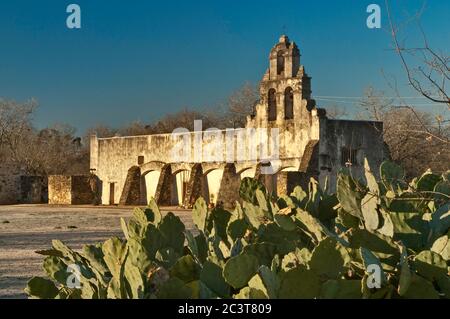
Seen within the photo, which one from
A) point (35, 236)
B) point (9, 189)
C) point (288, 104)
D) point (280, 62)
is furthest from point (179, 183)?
point (35, 236)

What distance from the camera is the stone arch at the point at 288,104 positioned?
23641 mm

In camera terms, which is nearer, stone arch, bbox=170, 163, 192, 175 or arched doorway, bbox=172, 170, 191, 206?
stone arch, bbox=170, 163, 192, 175

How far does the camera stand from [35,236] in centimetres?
1490

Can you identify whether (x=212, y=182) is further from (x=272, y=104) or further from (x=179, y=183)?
(x=272, y=104)

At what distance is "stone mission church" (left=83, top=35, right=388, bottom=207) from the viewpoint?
2234 centimetres

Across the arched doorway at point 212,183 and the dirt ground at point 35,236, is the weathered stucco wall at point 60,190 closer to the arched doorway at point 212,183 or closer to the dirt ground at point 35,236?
the dirt ground at point 35,236

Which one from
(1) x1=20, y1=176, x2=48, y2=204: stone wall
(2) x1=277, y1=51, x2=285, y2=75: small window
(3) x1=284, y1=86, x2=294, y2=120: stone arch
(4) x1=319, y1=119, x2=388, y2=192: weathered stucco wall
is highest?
(2) x1=277, y1=51, x2=285, y2=75: small window

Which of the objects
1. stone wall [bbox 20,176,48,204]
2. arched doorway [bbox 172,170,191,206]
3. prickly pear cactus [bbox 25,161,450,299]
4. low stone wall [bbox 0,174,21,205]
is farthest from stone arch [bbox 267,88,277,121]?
prickly pear cactus [bbox 25,161,450,299]

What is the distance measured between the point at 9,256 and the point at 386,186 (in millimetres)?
9657

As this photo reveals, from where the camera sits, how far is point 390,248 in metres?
1.97

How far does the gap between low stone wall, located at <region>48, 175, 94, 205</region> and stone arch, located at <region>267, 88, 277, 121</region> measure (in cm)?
997

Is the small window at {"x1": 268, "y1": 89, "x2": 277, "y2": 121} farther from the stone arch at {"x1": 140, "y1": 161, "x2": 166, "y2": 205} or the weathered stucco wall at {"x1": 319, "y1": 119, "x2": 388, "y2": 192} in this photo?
the stone arch at {"x1": 140, "y1": 161, "x2": 166, "y2": 205}

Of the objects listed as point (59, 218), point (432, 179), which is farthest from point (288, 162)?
point (432, 179)
